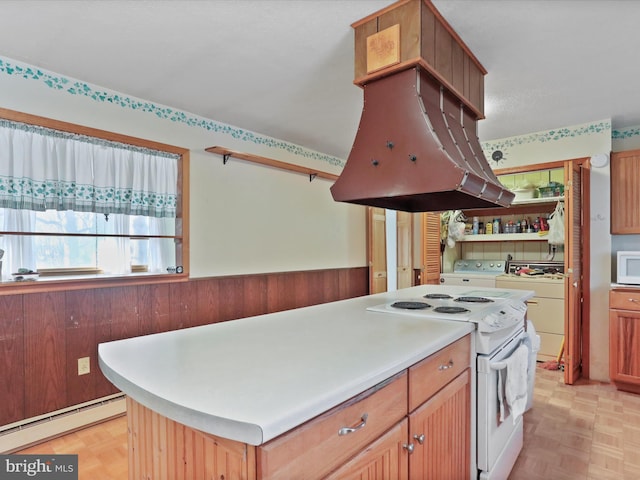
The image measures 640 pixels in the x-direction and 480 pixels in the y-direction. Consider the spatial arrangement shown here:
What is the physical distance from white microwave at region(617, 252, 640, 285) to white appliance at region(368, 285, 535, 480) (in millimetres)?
1552

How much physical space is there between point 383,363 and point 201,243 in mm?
2343

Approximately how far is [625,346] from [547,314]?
29.8 inches

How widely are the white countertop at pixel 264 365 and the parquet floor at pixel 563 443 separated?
1142 millimetres

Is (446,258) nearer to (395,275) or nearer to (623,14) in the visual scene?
(395,275)

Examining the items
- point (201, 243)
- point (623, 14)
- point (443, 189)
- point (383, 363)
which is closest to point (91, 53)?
point (201, 243)

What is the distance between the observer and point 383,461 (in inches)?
42.5

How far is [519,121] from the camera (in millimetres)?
3285

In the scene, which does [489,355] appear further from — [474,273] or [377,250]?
[377,250]

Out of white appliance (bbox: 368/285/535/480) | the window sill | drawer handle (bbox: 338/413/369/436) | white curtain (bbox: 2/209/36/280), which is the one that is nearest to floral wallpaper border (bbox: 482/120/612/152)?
white appliance (bbox: 368/285/535/480)

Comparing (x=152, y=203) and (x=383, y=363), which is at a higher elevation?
(x=152, y=203)

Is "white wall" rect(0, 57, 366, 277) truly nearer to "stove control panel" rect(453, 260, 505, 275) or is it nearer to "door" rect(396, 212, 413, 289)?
"door" rect(396, 212, 413, 289)

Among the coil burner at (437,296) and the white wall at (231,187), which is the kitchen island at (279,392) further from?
the white wall at (231,187)

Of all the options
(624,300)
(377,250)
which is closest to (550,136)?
(624,300)

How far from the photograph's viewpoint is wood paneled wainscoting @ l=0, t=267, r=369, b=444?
7.22ft
